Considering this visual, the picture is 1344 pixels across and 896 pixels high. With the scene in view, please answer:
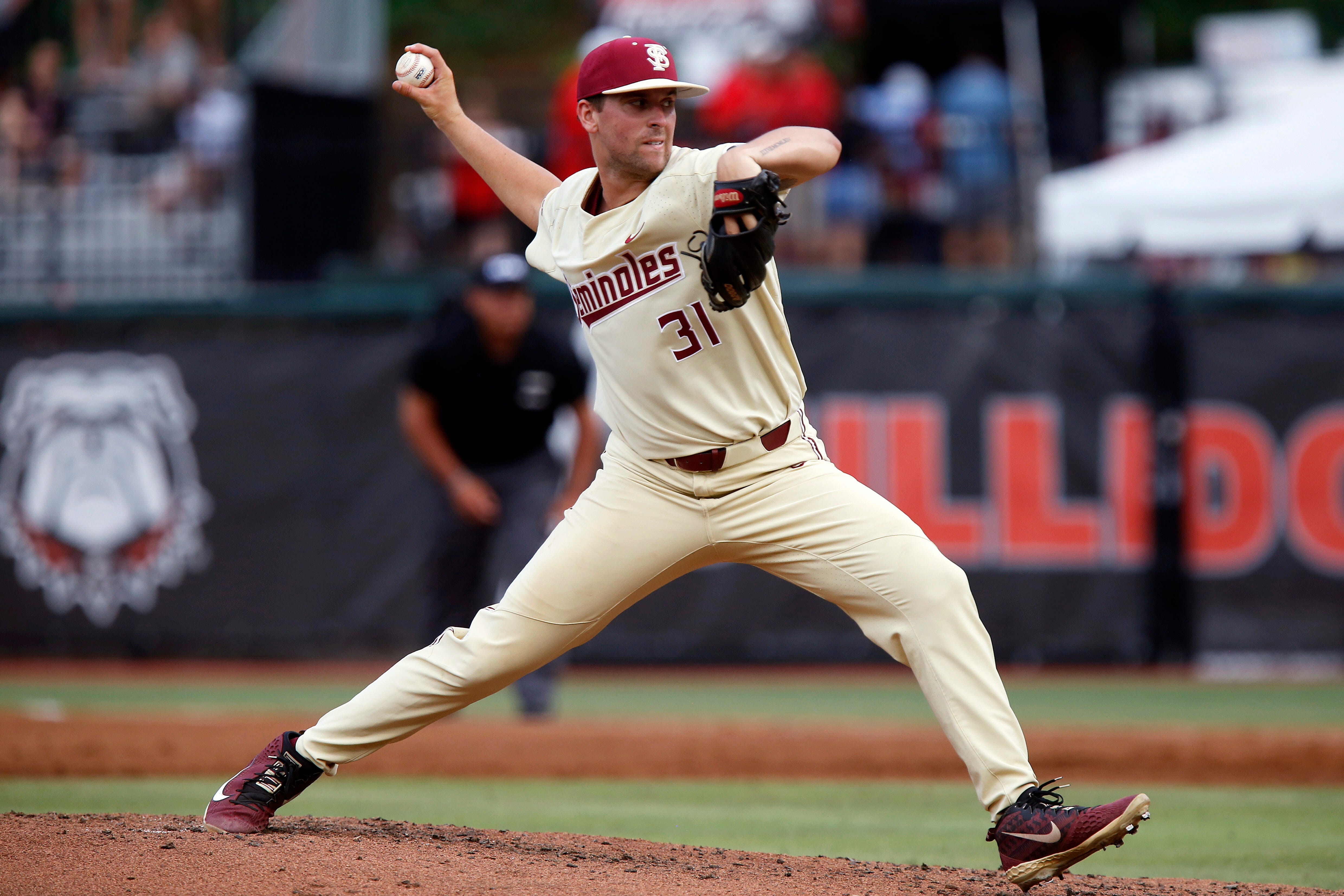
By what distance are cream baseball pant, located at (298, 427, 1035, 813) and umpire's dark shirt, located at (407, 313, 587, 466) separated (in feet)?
12.4

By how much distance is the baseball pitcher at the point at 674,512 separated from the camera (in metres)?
3.84

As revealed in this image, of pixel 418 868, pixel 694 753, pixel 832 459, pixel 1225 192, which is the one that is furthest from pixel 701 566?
pixel 1225 192

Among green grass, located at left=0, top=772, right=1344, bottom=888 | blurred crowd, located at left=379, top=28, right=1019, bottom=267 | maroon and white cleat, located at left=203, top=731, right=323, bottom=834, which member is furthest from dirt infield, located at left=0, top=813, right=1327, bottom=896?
blurred crowd, located at left=379, top=28, right=1019, bottom=267

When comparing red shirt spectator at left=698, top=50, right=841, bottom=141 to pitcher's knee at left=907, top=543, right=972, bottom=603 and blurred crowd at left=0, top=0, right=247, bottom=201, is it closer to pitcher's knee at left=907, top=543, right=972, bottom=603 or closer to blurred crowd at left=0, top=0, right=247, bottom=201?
blurred crowd at left=0, top=0, right=247, bottom=201

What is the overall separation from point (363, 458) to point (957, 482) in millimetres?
4275

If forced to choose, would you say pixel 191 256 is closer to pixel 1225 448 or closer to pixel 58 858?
pixel 1225 448

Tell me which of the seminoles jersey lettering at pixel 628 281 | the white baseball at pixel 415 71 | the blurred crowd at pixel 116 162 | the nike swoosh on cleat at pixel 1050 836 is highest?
the blurred crowd at pixel 116 162

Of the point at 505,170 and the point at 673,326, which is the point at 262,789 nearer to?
the point at 673,326

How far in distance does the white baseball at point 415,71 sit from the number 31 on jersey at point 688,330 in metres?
1.13

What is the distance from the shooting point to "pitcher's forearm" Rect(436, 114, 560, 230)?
4348 mm

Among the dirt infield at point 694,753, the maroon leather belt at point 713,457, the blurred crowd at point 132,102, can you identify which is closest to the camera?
the maroon leather belt at point 713,457

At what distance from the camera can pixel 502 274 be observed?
25.0ft

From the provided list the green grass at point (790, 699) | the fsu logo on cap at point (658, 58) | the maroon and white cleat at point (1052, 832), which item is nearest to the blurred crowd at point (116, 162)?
the green grass at point (790, 699)

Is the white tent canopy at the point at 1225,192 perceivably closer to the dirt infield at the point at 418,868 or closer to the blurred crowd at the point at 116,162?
the blurred crowd at the point at 116,162
